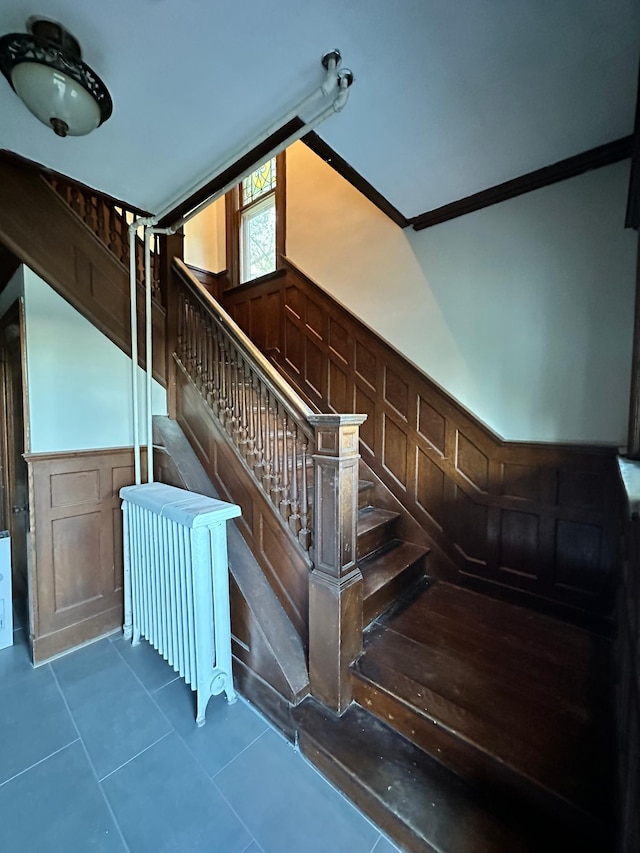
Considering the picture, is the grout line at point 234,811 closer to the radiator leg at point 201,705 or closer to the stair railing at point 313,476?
the radiator leg at point 201,705

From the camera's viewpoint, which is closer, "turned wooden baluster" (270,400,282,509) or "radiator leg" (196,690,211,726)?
"radiator leg" (196,690,211,726)

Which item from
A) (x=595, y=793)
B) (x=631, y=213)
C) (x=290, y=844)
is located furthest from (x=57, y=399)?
(x=631, y=213)

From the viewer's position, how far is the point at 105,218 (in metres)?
2.29

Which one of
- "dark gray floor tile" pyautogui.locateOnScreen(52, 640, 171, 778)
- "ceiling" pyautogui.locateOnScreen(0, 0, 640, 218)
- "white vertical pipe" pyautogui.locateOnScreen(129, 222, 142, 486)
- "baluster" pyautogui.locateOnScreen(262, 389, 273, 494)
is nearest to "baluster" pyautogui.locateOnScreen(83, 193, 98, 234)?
"white vertical pipe" pyautogui.locateOnScreen(129, 222, 142, 486)

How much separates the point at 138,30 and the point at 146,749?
2756 millimetres

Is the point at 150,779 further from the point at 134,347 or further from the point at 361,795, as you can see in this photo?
the point at 134,347

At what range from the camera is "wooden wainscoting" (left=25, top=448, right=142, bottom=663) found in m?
2.07

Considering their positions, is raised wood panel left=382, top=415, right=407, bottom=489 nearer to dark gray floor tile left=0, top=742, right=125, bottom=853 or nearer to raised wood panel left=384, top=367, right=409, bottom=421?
raised wood panel left=384, top=367, right=409, bottom=421

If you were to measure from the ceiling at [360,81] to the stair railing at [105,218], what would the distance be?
37 cm

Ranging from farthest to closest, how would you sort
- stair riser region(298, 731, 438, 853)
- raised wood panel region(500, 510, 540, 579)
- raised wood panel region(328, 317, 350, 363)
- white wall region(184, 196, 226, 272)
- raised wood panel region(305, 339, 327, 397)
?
white wall region(184, 196, 226, 272), raised wood panel region(305, 339, 327, 397), raised wood panel region(328, 317, 350, 363), raised wood panel region(500, 510, 540, 579), stair riser region(298, 731, 438, 853)

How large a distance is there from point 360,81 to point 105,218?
1.87 m

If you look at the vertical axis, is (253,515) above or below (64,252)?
below

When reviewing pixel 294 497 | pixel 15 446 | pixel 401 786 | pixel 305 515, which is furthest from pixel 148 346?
pixel 401 786

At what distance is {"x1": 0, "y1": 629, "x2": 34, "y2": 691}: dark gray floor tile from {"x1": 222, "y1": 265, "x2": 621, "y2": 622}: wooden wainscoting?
2512 millimetres
